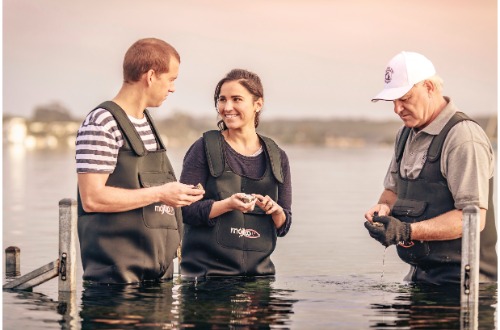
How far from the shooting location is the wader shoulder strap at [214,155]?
13.7m

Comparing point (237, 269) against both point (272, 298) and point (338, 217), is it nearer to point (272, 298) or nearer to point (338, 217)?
point (272, 298)

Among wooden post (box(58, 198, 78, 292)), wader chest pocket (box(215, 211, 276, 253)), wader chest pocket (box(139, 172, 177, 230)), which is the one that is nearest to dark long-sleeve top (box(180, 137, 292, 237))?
wader chest pocket (box(215, 211, 276, 253))

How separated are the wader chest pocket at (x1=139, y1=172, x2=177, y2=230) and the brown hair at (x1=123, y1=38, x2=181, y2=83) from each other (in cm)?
79

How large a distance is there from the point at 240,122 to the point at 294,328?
225 centimetres

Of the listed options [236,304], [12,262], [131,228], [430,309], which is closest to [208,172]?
[131,228]

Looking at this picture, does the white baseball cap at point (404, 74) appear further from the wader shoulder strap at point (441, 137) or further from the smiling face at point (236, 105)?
the smiling face at point (236, 105)

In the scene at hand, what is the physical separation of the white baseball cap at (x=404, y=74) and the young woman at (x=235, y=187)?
1143mm

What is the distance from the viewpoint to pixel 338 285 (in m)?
14.7

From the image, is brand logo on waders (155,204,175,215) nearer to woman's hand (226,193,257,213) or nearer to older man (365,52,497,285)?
woman's hand (226,193,257,213)

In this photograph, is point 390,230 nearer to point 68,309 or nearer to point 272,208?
point 272,208

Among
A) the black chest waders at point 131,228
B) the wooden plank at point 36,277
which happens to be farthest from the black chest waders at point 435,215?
the wooden plank at point 36,277

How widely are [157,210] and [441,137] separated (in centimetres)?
236

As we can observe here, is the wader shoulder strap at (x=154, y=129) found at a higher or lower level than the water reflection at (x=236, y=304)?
higher

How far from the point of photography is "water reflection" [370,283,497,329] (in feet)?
40.4
